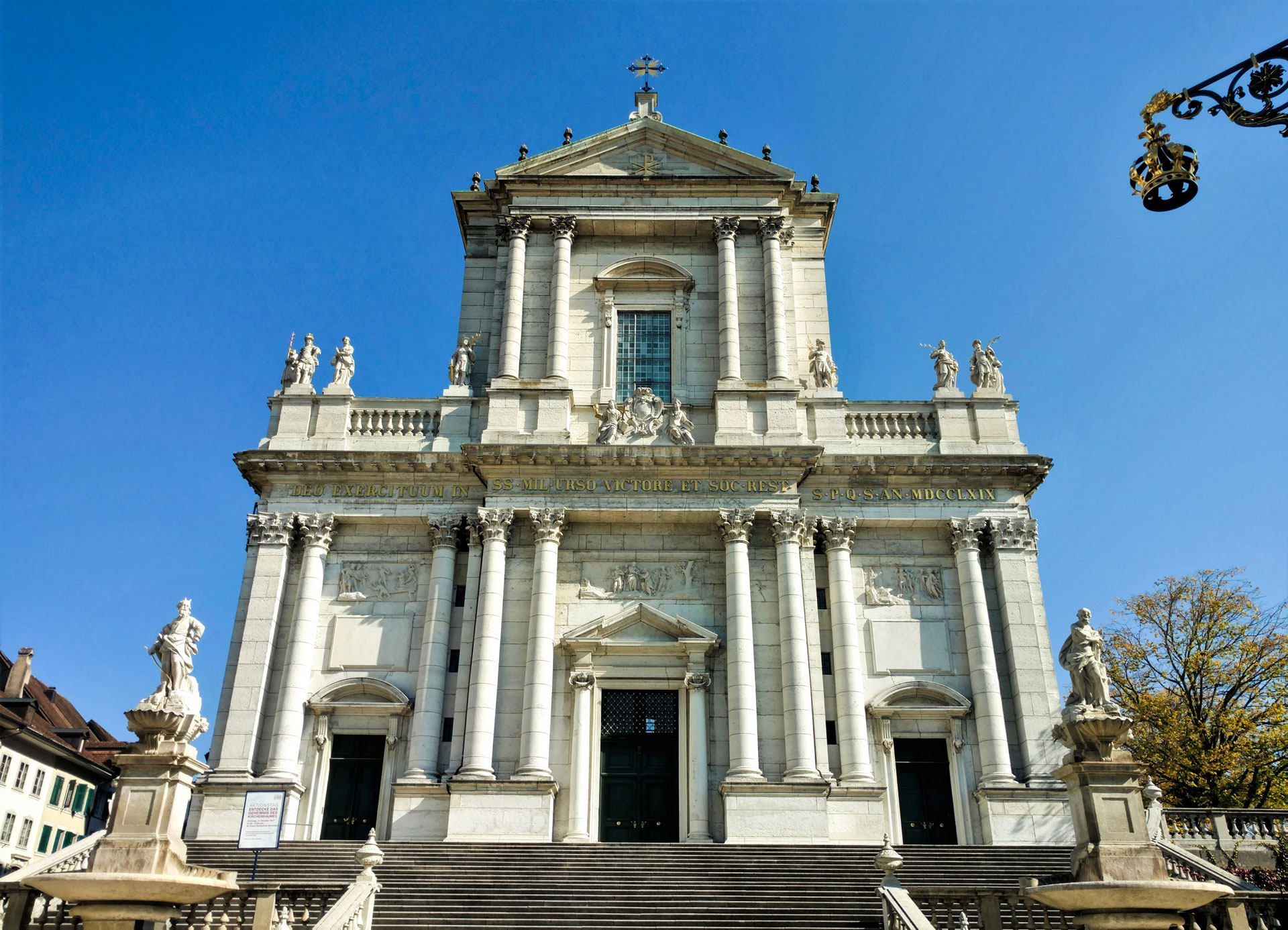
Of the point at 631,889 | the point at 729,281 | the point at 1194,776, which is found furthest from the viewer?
the point at 1194,776

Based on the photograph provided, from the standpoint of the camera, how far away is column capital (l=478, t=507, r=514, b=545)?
27672 mm

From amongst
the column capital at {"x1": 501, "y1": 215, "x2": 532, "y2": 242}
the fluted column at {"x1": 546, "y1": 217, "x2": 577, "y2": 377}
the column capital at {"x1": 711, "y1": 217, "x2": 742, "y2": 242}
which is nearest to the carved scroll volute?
the column capital at {"x1": 711, "y1": 217, "x2": 742, "y2": 242}

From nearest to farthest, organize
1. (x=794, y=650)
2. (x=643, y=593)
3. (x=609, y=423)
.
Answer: (x=794, y=650) < (x=643, y=593) < (x=609, y=423)

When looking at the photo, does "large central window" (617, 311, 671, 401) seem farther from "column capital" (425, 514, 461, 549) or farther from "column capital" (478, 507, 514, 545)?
"column capital" (425, 514, 461, 549)

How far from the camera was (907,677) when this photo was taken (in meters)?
27.1

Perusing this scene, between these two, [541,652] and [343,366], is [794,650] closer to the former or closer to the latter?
[541,652]

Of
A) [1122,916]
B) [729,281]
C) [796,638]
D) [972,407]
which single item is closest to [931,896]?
[1122,916]

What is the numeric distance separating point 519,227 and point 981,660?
18835mm

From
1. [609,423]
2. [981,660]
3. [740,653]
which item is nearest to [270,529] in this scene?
[609,423]

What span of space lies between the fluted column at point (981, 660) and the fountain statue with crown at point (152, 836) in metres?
18.1

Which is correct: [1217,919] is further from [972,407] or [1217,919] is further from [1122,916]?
[972,407]

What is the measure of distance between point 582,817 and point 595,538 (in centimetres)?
742

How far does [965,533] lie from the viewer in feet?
92.7

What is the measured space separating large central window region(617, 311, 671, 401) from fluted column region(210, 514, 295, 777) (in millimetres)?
10641
